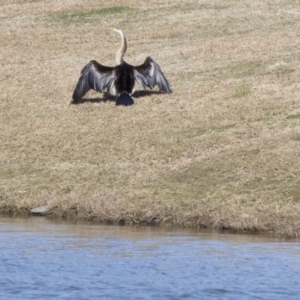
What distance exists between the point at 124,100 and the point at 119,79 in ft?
2.36

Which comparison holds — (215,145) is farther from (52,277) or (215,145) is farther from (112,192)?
(52,277)

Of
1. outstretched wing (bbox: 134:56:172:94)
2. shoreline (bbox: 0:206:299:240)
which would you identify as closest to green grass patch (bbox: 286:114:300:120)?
outstretched wing (bbox: 134:56:172:94)

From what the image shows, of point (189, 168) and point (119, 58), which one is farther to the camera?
point (119, 58)

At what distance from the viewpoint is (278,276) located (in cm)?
1182

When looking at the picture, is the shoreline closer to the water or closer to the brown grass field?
Answer: the brown grass field

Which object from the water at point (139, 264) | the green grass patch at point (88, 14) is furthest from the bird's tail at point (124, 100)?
the green grass patch at point (88, 14)

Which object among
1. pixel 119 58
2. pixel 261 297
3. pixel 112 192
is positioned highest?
pixel 119 58

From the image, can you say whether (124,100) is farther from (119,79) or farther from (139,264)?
(139,264)

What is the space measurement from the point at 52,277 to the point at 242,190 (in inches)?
203

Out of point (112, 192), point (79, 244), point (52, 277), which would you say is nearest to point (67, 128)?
point (112, 192)

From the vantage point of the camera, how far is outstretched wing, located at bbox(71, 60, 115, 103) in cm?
2395

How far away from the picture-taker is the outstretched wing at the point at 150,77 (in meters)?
24.3

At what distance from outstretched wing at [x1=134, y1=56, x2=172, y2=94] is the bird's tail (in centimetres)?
81

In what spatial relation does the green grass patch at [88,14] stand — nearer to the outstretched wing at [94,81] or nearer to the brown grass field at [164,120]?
the brown grass field at [164,120]
